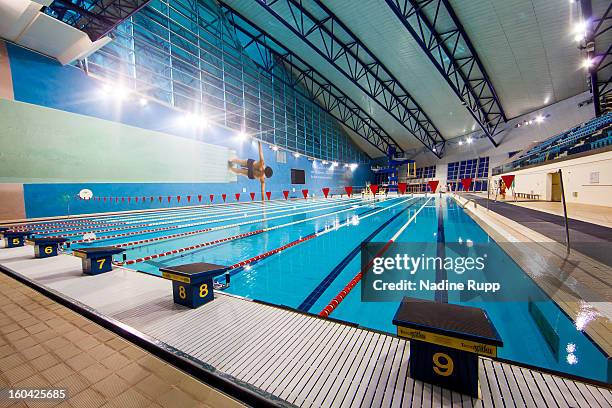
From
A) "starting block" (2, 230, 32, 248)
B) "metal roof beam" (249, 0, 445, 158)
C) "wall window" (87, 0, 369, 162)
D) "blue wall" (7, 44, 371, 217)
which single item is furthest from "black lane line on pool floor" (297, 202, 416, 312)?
"metal roof beam" (249, 0, 445, 158)

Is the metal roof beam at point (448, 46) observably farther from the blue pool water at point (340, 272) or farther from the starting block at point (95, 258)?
the starting block at point (95, 258)

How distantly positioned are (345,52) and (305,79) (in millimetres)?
6929

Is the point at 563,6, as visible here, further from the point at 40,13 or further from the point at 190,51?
the point at 40,13

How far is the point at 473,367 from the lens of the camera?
1118 mm

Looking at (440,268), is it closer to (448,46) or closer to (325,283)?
(325,283)

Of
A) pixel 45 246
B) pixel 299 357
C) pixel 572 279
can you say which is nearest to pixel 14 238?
pixel 45 246

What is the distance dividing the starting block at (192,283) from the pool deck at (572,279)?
297cm

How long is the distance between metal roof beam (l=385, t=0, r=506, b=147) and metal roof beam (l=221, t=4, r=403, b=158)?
858 cm

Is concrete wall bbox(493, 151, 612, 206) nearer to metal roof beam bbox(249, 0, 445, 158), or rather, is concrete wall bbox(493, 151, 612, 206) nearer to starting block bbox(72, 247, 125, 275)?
metal roof beam bbox(249, 0, 445, 158)

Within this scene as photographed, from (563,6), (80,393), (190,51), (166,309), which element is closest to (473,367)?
(80,393)

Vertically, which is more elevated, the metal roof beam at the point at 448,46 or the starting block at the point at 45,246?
the metal roof beam at the point at 448,46

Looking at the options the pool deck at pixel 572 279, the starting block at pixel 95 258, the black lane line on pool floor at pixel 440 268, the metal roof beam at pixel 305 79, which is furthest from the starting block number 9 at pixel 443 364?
the metal roof beam at pixel 305 79

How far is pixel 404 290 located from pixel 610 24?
17.4m

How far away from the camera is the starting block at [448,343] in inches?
42.5
